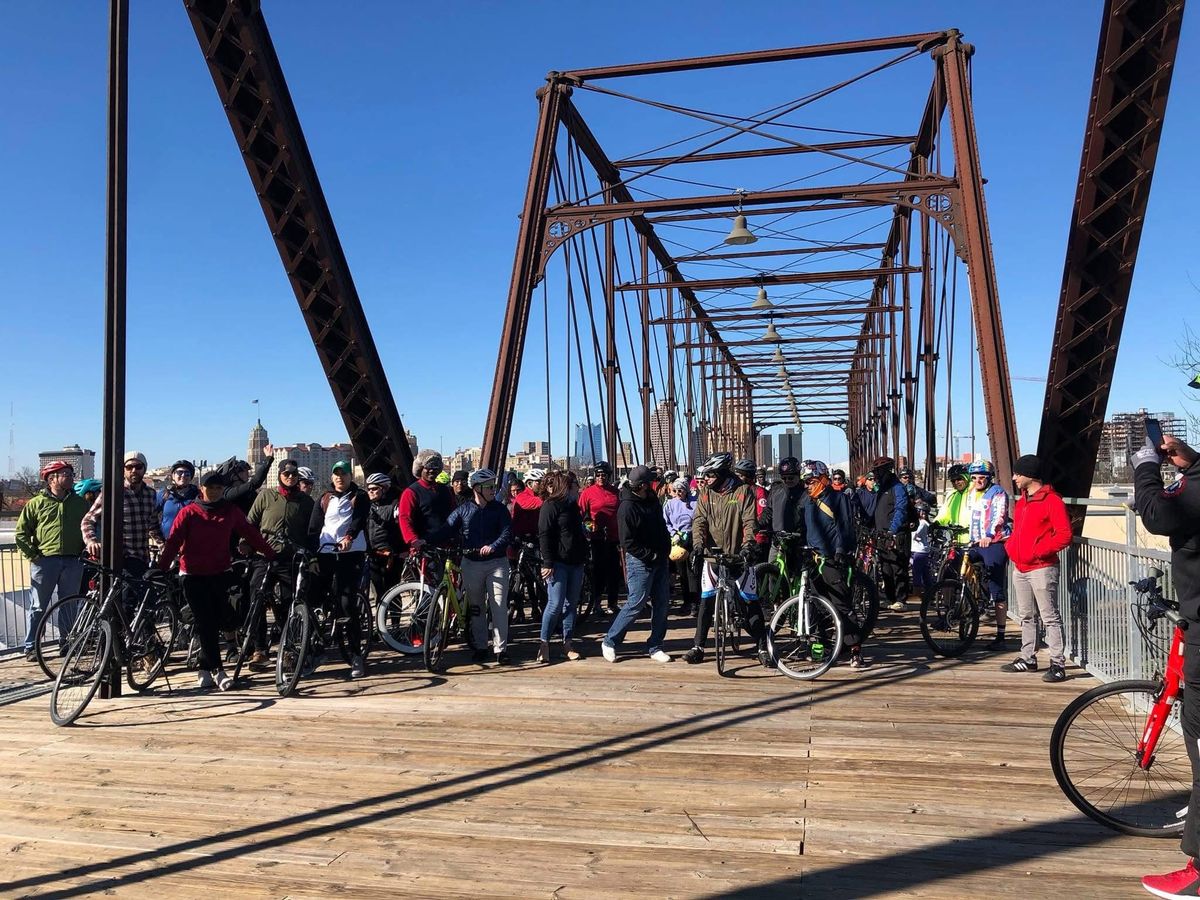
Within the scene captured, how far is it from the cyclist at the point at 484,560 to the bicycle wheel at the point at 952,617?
11.6 ft

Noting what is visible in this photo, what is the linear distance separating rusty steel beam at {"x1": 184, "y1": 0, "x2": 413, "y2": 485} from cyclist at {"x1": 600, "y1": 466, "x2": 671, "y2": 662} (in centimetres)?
351

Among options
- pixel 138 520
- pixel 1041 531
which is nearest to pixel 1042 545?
pixel 1041 531

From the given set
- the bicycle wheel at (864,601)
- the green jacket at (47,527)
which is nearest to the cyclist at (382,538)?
the green jacket at (47,527)

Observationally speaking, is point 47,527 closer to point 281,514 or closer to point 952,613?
point 281,514

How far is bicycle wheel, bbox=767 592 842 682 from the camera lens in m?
6.99

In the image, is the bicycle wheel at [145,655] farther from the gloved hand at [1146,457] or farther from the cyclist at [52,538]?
the gloved hand at [1146,457]

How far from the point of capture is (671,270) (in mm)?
24969

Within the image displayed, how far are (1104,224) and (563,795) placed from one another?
7125mm

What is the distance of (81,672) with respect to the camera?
6.32 m

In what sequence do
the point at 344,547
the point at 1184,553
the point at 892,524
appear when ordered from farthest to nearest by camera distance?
the point at 892,524, the point at 344,547, the point at 1184,553

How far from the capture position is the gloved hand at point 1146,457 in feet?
11.3

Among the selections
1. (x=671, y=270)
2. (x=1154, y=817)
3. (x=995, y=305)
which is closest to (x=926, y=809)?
(x=1154, y=817)

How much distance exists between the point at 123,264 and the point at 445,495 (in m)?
3.40

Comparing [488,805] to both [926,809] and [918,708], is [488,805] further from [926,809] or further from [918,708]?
[918,708]
